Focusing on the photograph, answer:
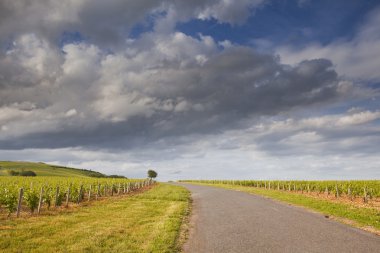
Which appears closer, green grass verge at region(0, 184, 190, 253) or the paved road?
the paved road

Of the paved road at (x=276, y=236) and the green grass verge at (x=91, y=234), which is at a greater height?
the paved road at (x=276, y=236)

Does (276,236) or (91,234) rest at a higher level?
(276,236)

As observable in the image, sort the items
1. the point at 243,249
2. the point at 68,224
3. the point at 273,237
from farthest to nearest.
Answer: the point at 68,224
the point at 273,237
the point at 243,249

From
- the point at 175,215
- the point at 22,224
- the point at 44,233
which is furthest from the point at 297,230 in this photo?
the point at 22,224

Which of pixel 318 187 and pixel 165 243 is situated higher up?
pixel 318 187

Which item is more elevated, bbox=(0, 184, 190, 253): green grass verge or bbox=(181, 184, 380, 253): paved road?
bbox=(181, 184, 380, 253): paved road

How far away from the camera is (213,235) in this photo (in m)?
13.7

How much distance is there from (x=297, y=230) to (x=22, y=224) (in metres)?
13.2

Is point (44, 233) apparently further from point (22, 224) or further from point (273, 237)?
point (273, 237)

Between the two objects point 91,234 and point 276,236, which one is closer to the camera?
point 276,236

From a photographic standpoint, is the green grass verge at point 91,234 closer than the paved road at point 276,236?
No

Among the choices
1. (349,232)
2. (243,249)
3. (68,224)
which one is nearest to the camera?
(243,249)

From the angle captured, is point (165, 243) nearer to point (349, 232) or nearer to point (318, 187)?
point (349, 232)

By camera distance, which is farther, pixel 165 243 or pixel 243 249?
pixel 165 243
